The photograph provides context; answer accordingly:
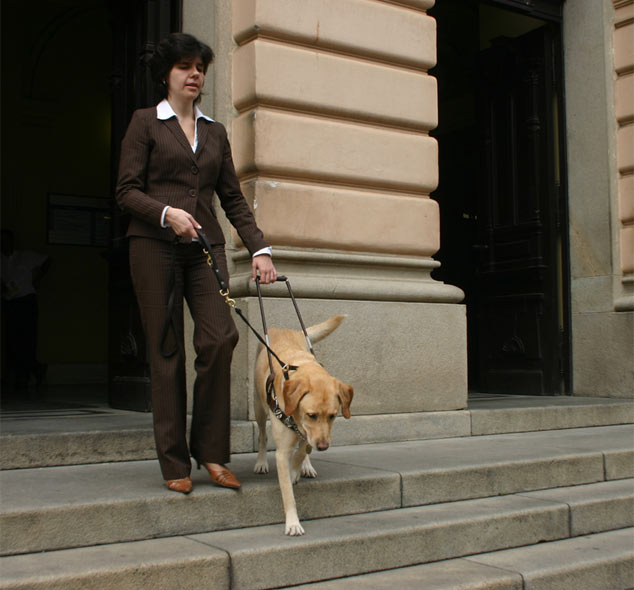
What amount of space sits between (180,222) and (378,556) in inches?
74.3

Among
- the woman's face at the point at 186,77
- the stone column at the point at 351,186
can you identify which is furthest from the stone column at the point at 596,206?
the woman's face at the point at 186,77

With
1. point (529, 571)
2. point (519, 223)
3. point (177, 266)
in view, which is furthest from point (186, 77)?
point (519, 223)

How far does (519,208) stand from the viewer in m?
9.12

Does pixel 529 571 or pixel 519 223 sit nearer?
pixel 529 571

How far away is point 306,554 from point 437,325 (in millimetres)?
3222

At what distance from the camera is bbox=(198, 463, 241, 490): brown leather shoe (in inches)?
161

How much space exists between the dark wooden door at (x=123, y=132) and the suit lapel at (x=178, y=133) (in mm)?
2327

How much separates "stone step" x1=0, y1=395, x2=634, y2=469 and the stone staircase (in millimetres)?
13

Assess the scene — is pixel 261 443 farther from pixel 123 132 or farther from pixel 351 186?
pixel 123 132

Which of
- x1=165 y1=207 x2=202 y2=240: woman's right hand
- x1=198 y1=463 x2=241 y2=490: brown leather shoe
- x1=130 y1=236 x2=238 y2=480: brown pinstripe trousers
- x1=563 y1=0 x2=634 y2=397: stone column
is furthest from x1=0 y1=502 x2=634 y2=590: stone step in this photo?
x1=563 y1=0 x2=634 y2=397: stone column

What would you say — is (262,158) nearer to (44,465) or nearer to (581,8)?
(44,465)

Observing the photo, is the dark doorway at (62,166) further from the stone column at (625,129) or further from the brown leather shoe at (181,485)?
the brown leather shoe at (181,485)

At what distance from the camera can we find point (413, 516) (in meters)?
4.42

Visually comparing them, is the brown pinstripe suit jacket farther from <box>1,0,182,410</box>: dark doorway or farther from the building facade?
<box>1,0,182,410</box>: dark doorway
